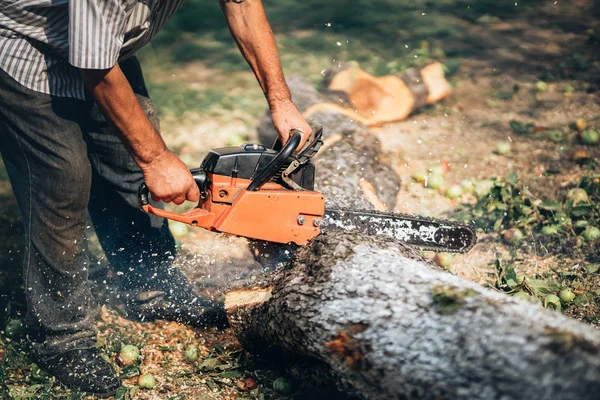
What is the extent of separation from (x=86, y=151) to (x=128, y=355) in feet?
3.36

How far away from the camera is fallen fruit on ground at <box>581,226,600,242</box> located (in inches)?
137

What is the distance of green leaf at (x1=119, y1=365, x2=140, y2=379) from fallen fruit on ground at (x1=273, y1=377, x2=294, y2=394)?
2.47 ft

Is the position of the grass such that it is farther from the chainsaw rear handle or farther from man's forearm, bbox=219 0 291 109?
man's forearm, bbox=219 0 291 109

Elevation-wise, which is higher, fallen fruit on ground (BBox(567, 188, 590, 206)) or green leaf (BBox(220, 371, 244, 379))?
fallen fruit on ground (BBox(567, 188, 590, 206))

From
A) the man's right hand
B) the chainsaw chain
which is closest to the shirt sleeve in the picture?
the man's right hand

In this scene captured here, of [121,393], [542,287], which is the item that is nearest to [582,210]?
[542,287]

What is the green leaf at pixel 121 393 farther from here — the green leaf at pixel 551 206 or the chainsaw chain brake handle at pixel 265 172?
the green leaf at pixel 551 206

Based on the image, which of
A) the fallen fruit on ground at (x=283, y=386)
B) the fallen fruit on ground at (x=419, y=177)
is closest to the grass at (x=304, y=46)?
the fallen fruit on ground at (x=419, y=177)

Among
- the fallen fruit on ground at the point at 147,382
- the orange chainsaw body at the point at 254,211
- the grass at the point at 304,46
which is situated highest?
the orange chainsaw body at the point at 254,211

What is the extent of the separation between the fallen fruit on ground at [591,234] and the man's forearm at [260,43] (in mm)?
1999

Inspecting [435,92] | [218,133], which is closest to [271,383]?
[218,133]

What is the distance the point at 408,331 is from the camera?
1.99 metres

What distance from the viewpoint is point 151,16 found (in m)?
2.66

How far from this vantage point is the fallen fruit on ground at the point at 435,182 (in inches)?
172
